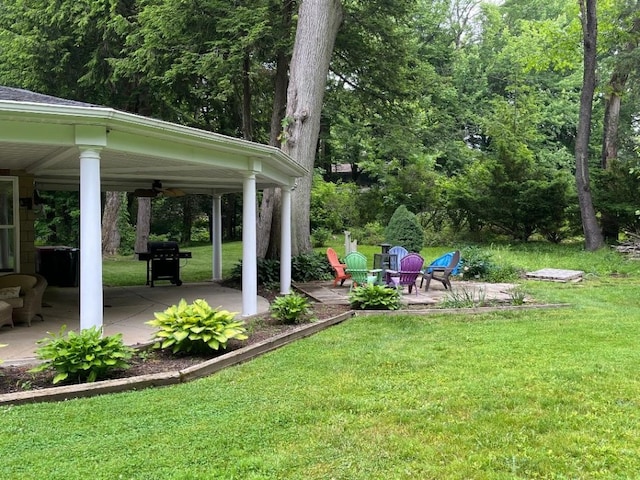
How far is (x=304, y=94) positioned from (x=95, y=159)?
26.2ft

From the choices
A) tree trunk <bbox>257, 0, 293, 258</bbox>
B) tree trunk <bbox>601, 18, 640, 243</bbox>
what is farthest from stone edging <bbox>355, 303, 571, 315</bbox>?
tree trunk <bbox>601, 18, 640, 243</bbox>

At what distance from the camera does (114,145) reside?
537cm

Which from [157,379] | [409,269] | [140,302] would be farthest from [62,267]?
[157,379]

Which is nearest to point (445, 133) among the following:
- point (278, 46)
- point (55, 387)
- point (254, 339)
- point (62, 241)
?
point (278, 46)

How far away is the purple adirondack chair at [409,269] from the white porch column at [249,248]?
10.2 feet

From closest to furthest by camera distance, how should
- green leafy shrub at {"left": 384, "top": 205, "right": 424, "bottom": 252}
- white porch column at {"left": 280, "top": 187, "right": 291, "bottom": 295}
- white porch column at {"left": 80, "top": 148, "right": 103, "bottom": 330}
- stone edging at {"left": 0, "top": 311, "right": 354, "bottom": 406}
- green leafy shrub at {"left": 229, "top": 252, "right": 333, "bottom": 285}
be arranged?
stone edging at {"left": 0, "top": 311, "right": 354, "bottom": 406} → white porch column at {"left": 80, "top": 148, "right": 103, "bottom": 330} → white porch column at {"left": 280, "top": 187, "right": 291, "bottom": 295} → green leafy shrub at {"left": 229, "top": 252, "right": 333, "bottom": 285} → green leafy shrub at {"left": 384, "top": 205, "right": 424, "bottom": 252}

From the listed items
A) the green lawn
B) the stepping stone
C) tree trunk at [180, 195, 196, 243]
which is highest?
tree trunk at [180, 195, 196, 243]

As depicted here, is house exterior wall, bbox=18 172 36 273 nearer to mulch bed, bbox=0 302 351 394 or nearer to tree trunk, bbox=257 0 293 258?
mulch bed, bbox=0 302 351 394

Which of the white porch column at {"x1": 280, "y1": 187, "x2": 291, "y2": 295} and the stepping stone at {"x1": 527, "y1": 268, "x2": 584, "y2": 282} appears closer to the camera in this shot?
the white porch column at {"x1": 280, "y1": 187, "x2": 291, "y2": 295}

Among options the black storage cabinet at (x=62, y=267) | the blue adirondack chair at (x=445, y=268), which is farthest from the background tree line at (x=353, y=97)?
the black storage cabinet at (x=62, y=267)

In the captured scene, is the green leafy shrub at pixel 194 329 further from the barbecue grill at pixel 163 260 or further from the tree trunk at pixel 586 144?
the tree trunk at pixel 586 144

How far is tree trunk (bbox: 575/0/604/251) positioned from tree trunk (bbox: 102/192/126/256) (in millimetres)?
16197

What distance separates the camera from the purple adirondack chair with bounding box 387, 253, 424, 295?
9.41m

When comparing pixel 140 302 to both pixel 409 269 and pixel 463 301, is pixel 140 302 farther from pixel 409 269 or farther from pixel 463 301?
pixel 463 301
